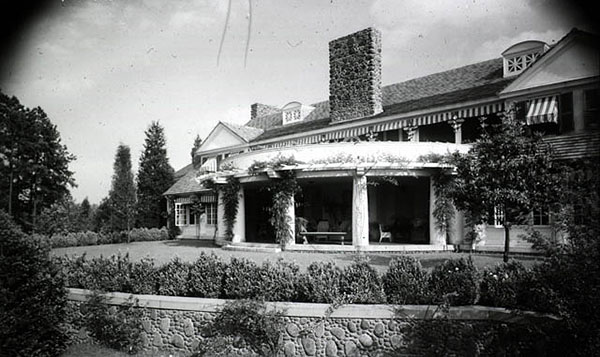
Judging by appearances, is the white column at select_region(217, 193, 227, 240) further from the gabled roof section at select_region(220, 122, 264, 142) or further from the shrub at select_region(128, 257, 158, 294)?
the shrub at select_region(128, 257, 158, 294)

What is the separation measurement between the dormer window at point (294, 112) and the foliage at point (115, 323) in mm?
20737

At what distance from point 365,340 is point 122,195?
89.7ft

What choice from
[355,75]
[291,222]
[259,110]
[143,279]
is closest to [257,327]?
[143,279]

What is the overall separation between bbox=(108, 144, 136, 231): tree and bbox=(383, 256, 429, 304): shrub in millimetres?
25850

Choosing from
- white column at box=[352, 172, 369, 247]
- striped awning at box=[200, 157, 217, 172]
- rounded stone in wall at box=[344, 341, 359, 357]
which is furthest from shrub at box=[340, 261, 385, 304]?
striped awning at box=[200, 157, 217, 172]

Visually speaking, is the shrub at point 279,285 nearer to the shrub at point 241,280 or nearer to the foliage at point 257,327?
the shrub at point 241,280

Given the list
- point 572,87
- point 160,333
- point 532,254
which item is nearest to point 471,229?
point 532,254

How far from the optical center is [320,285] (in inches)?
362

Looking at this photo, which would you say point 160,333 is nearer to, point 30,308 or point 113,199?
point 30,308

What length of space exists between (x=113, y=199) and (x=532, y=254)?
2722 centimetres

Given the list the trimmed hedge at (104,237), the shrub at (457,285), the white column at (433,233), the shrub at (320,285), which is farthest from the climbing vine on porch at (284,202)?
the trimmed hedge at (104,237)

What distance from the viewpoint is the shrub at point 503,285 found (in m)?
8.26

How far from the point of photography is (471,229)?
54.9 feet

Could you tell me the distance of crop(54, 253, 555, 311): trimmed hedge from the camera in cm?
843
